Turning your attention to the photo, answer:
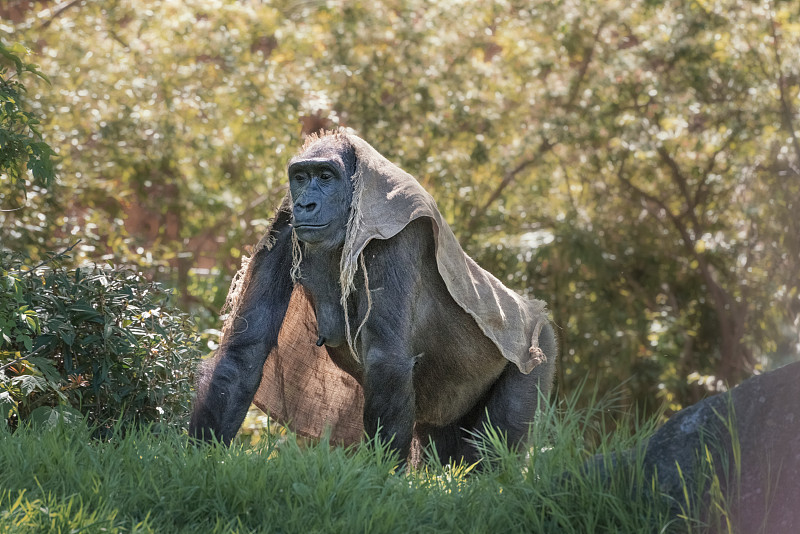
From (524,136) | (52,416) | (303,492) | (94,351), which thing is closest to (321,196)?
(94,351)

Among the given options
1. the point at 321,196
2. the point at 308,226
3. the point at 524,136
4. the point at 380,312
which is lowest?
the point at 380,312

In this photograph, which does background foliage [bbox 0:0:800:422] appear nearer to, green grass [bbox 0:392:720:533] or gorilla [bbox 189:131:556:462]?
gorilla [bbox 189:131:556:462]

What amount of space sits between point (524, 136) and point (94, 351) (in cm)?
594

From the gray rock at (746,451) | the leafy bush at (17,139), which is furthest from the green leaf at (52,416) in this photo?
the gray rock at (746,451)

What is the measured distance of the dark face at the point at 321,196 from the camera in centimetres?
365

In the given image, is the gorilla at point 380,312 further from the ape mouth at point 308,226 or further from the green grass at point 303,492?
the green grass at point 303,492

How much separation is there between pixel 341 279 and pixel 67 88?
17.9 ft

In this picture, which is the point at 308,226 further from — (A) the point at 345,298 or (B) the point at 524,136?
(B) the point at 524,136

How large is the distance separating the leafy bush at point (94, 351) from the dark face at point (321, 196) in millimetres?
781

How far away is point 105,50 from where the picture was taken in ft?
27.9

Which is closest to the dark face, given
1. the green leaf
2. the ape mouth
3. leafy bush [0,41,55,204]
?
the ape mouth

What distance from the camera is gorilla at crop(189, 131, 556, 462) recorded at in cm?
355

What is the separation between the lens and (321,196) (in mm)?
3713

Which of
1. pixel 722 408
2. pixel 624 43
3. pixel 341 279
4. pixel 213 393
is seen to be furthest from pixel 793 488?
pixel 624 43
